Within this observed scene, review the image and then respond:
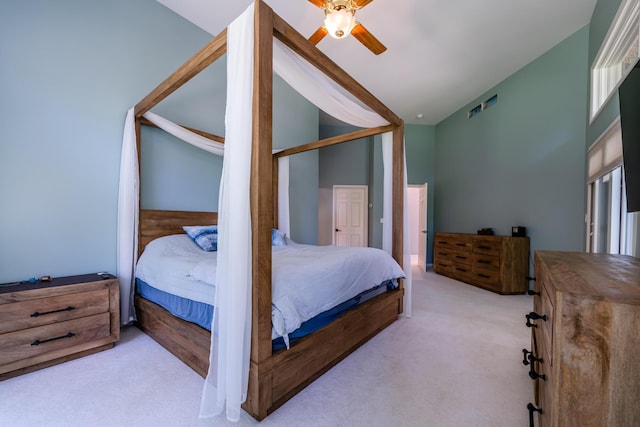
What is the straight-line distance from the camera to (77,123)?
8.14 feet

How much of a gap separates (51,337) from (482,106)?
6.49 metres

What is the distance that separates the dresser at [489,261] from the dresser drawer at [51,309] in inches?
190

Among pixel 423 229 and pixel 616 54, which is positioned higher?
pixel 616 54

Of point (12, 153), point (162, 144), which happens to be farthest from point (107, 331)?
point (162, 144)

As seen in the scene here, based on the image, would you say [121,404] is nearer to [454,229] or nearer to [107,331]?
[107,331]

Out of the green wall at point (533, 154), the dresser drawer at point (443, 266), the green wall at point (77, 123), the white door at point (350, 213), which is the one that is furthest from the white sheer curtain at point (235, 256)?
the white door at point (350, 213)

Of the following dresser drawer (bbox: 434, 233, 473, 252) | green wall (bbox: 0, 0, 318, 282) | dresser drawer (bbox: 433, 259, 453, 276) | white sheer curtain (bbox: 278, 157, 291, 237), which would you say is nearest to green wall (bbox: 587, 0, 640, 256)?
dresser drawer (bbox: 434, 233, 473, 252)

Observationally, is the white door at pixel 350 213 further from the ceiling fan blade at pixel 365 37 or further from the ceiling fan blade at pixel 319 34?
the ceiling fan blade at pixel 319 34

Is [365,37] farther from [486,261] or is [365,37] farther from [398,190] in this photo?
[486,261]

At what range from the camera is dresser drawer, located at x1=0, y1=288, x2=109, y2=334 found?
1.84m

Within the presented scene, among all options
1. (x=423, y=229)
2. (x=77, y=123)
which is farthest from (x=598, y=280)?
(x=423, y=229)

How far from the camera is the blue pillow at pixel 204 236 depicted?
283cm

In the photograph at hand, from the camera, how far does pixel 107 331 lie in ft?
7.32

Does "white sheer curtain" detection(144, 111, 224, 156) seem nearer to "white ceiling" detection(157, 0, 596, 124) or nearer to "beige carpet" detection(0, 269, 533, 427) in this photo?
"white ceiling" detection(157, 0, 596, 124)
